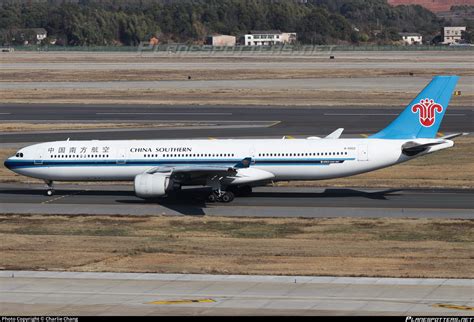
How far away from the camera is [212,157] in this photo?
50469 mm

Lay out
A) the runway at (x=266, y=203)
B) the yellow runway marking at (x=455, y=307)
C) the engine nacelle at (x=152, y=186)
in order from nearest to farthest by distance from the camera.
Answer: the yellow runway marking at (x=455, y=307) < the runway at (x=266, y=203) < the engine nacelle at (x=152, y=186)

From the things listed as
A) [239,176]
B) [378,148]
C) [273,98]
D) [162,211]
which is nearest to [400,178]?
[378,148]

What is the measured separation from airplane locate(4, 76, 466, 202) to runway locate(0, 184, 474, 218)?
114cm

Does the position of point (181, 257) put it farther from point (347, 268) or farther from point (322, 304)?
point (322, 304)

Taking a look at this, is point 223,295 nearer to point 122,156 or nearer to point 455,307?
point 455,307

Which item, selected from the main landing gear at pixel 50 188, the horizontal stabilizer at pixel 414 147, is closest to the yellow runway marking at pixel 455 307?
the horizontal stabilizer at pixel 414 147

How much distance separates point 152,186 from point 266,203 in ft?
20.0

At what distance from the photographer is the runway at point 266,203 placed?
4666cm

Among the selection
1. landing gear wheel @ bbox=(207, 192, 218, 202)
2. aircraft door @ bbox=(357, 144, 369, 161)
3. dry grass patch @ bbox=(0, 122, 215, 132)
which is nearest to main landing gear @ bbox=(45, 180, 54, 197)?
landing gear wheel @ bbox=(207, 192, 218, 202)

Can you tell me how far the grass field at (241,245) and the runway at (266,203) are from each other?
5.84 feet

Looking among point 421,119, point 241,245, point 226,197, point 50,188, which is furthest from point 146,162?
point 421,119

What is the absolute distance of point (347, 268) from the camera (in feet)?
112

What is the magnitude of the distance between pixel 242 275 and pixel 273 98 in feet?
244

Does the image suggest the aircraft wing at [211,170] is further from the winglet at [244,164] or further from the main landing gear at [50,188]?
the main landing gear at [50,188]
